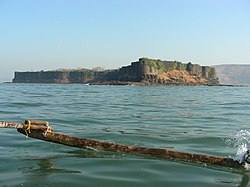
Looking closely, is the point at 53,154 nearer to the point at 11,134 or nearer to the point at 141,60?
the point at 11,134

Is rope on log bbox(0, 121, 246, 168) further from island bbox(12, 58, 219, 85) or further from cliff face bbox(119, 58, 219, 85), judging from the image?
cliff face bbox(119, 58, 219, 85)

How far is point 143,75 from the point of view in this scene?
5586 inches

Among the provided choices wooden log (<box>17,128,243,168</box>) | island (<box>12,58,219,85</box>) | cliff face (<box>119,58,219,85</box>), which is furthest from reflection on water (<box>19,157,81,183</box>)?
cliff face (<box>119,58,219,85</box>)

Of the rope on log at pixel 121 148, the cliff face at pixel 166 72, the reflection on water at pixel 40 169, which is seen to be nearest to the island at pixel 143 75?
the cliff face at pixel 166 72

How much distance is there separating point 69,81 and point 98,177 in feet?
602

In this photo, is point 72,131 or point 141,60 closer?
point 72,131

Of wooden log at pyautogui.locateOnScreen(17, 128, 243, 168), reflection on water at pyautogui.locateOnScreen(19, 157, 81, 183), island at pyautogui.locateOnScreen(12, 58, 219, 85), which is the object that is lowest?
reflection on water at pyautogui.locateOnScreen(19, 157, 81, 183)

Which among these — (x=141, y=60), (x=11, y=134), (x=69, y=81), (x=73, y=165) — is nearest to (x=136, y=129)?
(x=11, y=134)

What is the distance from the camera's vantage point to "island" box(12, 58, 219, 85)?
145 metres

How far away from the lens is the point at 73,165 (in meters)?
7.26

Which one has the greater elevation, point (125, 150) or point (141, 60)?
point (141, 60)

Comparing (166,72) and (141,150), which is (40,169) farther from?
(166,72)

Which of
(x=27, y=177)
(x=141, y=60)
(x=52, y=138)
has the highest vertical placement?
(x=141, y=60)

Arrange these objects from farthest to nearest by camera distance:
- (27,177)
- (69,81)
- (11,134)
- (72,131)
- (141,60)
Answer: (69,81), (141,60), (72,131), (11,134), (27,177)
